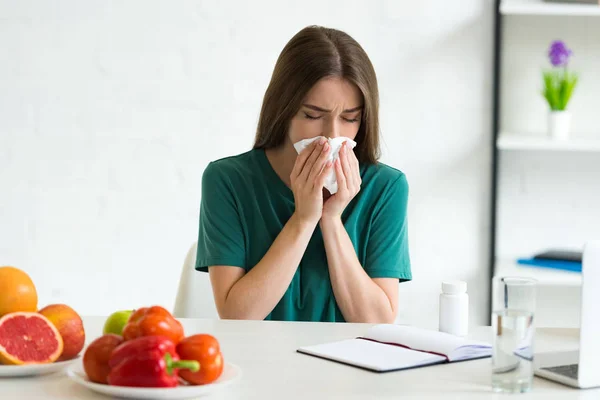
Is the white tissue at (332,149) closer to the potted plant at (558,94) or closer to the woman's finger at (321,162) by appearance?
the woman's finger at (321,162)

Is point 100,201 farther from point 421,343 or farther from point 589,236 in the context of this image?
point 421,343

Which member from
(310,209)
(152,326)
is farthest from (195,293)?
(152,326)

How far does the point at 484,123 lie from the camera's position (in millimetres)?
2807

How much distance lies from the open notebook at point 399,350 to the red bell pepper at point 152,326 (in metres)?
0.29

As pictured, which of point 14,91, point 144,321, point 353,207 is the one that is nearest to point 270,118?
point 353,207

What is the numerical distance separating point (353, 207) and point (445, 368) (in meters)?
0.76

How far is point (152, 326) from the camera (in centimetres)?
104

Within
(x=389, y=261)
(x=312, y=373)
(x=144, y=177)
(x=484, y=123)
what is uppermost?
(x=484, y=123)

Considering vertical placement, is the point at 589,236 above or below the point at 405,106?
below

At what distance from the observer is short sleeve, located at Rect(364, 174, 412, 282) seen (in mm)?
1926

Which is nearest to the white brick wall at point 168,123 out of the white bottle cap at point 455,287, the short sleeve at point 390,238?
the short sleeve at point 390,238

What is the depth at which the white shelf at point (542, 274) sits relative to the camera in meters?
2.55

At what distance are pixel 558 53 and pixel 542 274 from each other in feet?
2.13

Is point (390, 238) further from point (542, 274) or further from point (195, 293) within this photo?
point (542, 274)
